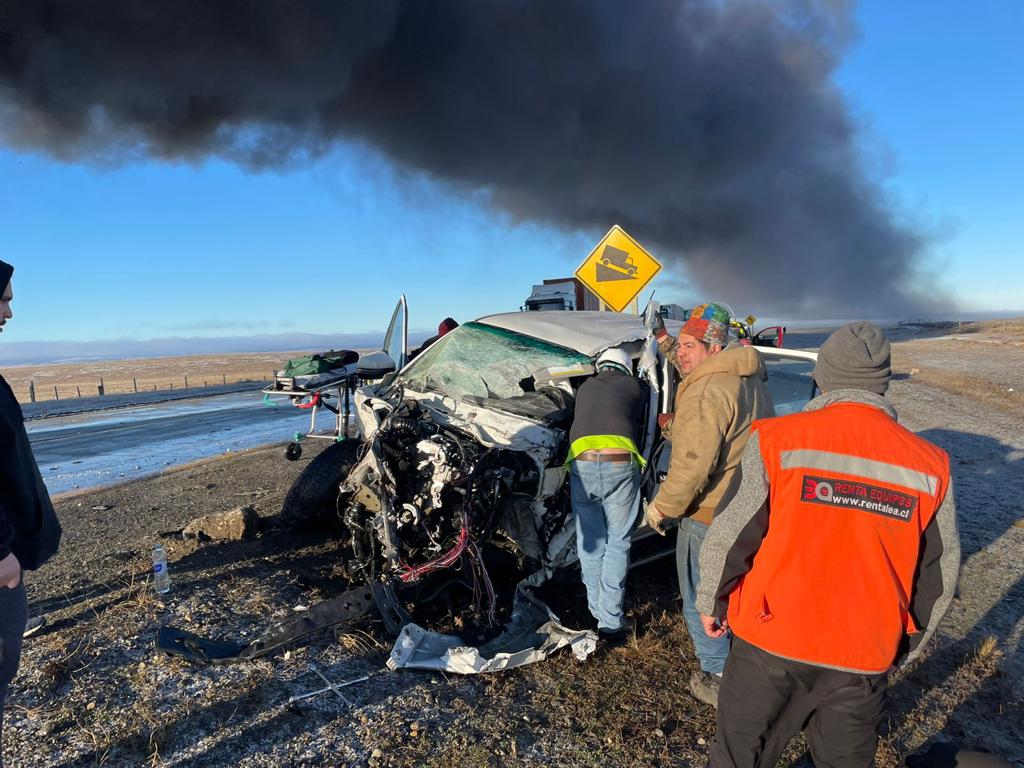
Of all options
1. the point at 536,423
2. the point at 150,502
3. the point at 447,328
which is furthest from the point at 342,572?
the point at 150,502

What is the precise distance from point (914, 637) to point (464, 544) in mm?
2116

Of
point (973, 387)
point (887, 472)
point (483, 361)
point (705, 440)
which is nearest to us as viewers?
point (887, 472)

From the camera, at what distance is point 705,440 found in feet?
8.46

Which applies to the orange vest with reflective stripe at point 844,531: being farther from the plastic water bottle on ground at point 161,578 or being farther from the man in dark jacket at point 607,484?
the plastic water bottle on ground at point 161,578

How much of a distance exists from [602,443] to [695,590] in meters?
0.84

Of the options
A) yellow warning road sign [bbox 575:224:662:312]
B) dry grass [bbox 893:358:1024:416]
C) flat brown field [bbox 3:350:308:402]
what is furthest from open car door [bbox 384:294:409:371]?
dry grass [bbox 893:358:1024:416]

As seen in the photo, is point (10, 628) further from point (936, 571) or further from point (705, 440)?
point (936, 571)

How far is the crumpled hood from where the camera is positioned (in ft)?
8.66

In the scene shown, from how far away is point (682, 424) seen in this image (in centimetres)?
267

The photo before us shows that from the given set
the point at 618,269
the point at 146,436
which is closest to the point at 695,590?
the point at 618,269

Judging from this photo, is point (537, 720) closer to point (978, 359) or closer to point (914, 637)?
point (914, 637)

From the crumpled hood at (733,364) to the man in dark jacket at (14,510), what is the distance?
2.46m

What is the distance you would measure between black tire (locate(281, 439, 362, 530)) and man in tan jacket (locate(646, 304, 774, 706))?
2643mm

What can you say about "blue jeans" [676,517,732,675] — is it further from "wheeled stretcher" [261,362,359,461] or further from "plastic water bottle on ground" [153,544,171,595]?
"wheeled stretcher" [261,362,359,461]
